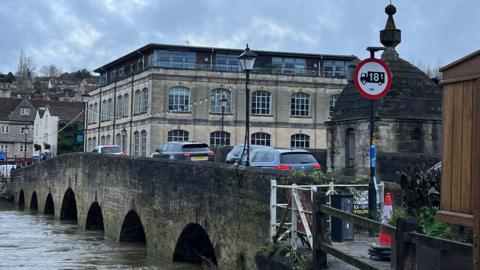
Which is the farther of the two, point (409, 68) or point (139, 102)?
point (139, 102)

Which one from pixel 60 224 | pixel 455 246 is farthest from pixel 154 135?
pixel 455 246

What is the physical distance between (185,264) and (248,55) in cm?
682

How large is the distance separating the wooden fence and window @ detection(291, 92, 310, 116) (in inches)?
1839

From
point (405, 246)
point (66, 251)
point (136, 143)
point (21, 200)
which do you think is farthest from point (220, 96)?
point (405, 246)

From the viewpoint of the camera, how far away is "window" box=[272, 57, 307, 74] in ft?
188

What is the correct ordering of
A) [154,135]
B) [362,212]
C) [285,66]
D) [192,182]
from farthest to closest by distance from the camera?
1. [285,66]
2. [154,135]
3. [192,182]
4. [362,212]

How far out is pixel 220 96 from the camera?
5406 cm

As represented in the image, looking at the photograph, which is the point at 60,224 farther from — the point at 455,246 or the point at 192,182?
the point at 455,246

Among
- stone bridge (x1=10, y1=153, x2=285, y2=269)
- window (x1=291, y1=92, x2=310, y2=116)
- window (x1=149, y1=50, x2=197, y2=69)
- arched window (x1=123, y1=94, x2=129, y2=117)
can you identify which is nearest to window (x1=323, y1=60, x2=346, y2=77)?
window (x1=291, y1=92, x2=310, y2=116)

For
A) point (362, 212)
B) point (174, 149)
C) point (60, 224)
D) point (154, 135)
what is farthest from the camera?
point (154, 135)

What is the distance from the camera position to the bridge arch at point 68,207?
1459 inches

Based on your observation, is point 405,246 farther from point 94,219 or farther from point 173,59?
point 173,59

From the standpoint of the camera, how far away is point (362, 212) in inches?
436

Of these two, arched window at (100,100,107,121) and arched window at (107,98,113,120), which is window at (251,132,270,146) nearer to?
arched window at (107,98,113,120)
